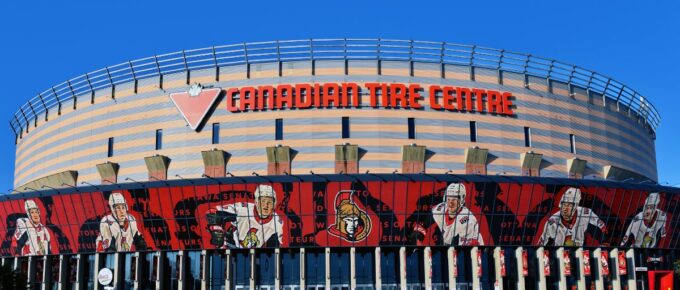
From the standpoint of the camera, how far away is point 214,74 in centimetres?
7775

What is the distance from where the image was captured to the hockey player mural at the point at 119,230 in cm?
7156

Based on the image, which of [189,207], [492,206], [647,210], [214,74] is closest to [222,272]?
[189,207]

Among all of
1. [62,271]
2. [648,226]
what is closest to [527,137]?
[648,226]

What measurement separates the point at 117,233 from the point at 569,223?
42.6m

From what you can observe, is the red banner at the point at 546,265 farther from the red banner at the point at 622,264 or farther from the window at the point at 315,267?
the window at the point at 315,267

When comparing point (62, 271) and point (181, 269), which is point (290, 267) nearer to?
point (181, 269)

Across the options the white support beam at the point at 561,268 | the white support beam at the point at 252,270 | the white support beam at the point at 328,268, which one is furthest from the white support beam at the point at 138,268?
the white support beam at the point at 561,268

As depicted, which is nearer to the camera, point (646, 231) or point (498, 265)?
point (498, 265)

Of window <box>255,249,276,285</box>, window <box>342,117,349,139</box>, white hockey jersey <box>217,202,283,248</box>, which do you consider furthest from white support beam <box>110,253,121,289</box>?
window <box>342,117,349,139</box>

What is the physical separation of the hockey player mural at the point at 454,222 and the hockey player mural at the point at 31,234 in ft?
121

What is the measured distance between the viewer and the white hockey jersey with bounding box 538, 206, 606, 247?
237 feet

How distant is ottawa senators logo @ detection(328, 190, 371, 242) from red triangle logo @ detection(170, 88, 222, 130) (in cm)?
1723

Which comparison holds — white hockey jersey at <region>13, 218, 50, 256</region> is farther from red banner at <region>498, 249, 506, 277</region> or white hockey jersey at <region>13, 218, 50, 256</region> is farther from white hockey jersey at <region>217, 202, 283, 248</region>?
red banner at <region>498, 249, 506, 277</region>

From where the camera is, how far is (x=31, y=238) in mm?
77688
